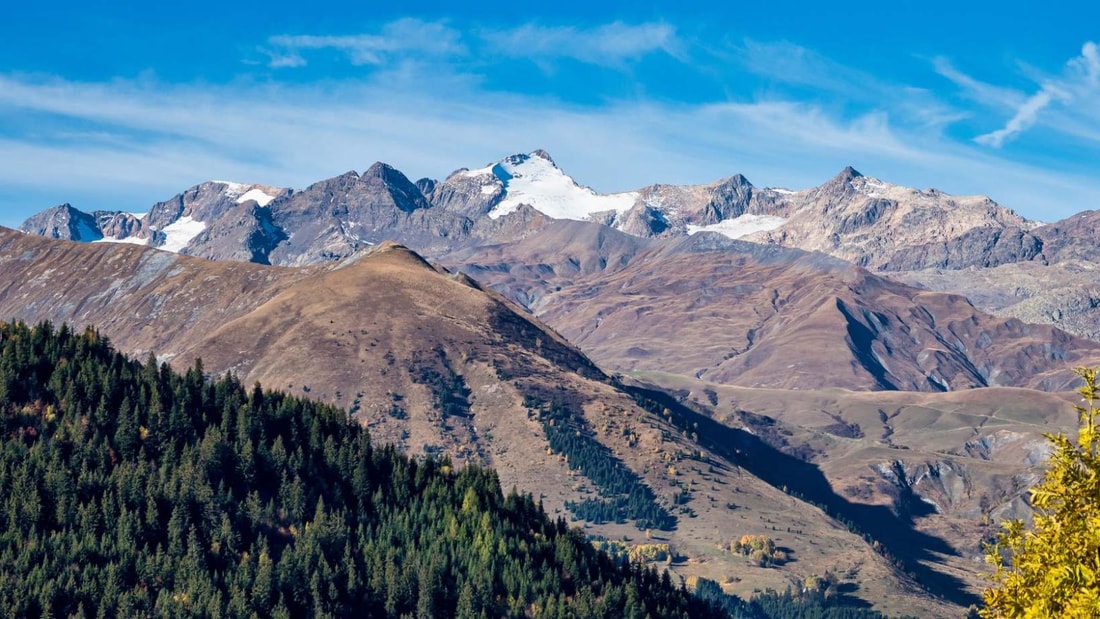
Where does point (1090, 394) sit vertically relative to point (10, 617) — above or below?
above

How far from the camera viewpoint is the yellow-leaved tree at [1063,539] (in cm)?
4256

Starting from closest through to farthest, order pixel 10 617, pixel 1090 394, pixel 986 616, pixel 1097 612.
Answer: pixel 1097 612, pixel 1090 394, pixel 986 616, pixel 10 617

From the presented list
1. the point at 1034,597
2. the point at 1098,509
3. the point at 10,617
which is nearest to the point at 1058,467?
the point at 1098,509

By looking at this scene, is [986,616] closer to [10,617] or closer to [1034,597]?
Answer: [1034,597]

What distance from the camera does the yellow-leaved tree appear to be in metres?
42.6

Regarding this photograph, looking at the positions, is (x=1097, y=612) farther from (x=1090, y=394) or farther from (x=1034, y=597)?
(x=1090, y=394)

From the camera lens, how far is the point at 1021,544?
4509cm

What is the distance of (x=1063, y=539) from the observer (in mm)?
44062

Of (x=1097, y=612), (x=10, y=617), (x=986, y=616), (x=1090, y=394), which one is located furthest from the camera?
(x=10, y=617)

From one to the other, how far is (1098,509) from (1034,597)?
370 cm

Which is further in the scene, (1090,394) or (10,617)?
(10,617)

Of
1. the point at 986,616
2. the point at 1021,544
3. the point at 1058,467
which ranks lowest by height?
the point at 986,616

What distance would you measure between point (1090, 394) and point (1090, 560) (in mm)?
5371

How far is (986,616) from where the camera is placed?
48.3 metres
